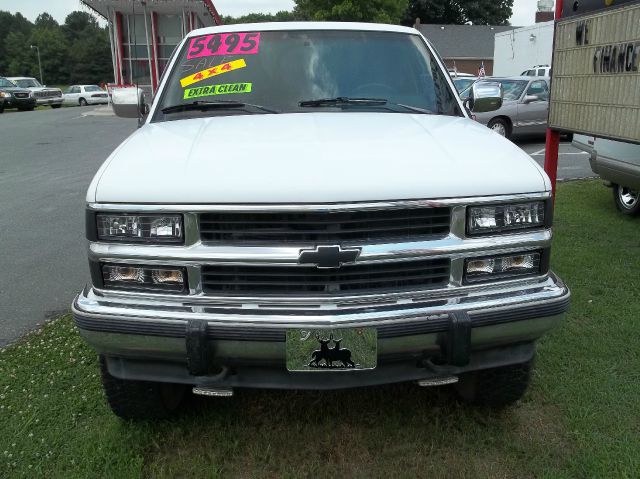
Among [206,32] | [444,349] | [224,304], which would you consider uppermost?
[206,32]

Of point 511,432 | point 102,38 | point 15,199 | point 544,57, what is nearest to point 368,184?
point 511,432

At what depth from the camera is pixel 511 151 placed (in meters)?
2.63

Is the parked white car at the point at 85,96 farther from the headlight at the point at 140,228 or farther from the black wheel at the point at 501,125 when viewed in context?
the headlight at the point at 140,228

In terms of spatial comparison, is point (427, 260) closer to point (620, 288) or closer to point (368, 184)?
point (368, 184)

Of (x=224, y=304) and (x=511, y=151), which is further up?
(x=511, y=151)

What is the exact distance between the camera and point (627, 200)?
22.6 feet

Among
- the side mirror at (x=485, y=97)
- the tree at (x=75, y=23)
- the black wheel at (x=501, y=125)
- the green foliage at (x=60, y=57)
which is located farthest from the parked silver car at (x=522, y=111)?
the tree at (x=75, y=23)

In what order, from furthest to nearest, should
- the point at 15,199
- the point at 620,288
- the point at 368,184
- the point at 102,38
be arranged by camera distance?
the point at 102,38
the point at 15,199
the point at 620,288
the point at 368,184

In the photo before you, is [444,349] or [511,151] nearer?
[444,349]

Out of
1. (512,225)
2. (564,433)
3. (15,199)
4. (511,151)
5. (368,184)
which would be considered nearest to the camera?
(368,184)

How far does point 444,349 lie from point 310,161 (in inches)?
35.8

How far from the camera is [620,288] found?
15.0 feet

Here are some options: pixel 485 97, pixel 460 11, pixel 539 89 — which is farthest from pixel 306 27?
pixel 460 11

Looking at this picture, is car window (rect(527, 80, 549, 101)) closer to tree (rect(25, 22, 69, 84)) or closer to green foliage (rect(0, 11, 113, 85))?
green foliage (rect(0, 11, 113, 85))
